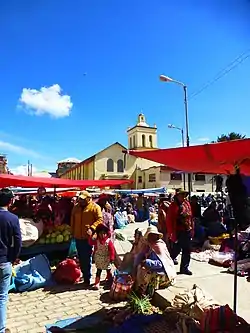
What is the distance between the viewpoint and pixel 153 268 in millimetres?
4957

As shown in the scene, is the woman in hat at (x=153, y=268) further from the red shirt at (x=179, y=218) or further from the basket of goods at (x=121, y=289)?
the red shirt at (x=179, y=218)

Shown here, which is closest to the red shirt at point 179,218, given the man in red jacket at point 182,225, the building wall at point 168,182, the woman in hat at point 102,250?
the man in red jacket at point 182,225

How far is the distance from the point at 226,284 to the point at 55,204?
4611mm

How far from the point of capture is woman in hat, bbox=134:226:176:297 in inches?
195

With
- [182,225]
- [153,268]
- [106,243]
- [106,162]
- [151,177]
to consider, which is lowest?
[153,268]

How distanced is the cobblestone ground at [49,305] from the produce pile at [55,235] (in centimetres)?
181

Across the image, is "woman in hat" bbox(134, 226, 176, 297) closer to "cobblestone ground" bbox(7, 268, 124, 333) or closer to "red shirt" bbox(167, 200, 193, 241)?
"cobblestone ground" bbox(7, 268, 124, 333)

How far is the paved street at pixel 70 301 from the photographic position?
14.1ft

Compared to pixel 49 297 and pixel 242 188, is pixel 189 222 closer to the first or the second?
pixel 242 188

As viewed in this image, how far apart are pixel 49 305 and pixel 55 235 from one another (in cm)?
275

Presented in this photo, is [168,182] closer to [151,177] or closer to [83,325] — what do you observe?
[151,177]

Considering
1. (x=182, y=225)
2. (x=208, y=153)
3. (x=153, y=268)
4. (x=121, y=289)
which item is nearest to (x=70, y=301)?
(x=121, y=289)

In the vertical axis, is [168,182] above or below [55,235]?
above

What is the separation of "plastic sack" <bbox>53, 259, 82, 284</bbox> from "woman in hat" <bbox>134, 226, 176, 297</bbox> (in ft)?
4.71
